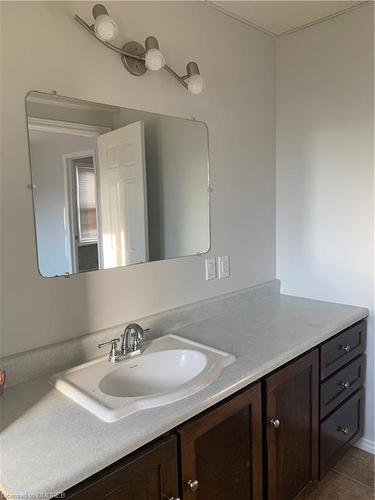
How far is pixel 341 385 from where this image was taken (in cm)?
195

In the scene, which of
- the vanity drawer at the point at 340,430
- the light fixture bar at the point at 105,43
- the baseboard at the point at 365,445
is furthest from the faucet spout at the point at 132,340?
the baseboard at the point at 365,445

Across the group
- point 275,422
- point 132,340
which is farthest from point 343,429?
point 132,340

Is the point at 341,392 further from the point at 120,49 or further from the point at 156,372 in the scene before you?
the point at 120,49

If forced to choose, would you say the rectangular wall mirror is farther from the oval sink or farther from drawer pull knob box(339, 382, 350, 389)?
drawer pull knob box(339, 382, 350, 389)

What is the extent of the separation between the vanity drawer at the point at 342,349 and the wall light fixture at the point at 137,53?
1286 mm

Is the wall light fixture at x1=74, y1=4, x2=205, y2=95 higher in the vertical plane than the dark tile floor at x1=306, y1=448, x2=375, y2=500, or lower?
higher

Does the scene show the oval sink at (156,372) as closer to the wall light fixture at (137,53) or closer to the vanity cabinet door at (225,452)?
the vanity cabinet door at (225,452)

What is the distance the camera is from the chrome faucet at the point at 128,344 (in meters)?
1.51

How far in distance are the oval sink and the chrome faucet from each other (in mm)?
33

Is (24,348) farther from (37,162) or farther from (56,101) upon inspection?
(56,101)

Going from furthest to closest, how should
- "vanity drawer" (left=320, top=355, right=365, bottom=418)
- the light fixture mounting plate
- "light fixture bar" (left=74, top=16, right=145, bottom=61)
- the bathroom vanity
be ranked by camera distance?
1. "vanity drawer" (left=320, top=355, right=365, bottom=418)
2. the light fixture mounting plate
3. "light fixture bar" (left=74, top=16, right=145, bottom=61)
4. the bathroom vanity

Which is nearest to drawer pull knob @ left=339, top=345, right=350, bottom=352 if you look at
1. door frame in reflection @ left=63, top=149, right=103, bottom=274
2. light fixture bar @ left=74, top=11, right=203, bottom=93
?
door frame in reflection @ left=63, top=149, right=103, bottom=274

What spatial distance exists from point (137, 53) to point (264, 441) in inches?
62.6

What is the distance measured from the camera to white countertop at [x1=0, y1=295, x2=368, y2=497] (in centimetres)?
93
